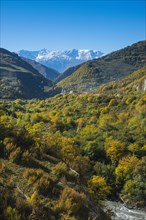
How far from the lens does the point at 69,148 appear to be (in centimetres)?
5206

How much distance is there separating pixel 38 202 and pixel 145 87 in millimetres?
127207

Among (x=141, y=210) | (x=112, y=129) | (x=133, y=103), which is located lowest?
(x=141, y=210)

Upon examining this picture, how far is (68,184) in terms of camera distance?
17828 millimetres

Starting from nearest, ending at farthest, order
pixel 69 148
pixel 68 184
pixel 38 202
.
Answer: pixel 38 202
pixel 68 184
pixel 69 148

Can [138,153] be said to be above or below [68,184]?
below

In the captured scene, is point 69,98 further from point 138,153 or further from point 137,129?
point 138,153

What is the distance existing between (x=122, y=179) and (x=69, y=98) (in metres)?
77.7

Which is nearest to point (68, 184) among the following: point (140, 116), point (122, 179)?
point (122, 179)

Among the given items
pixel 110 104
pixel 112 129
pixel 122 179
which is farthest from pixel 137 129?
pixel 110 104

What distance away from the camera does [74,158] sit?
31.8 metres

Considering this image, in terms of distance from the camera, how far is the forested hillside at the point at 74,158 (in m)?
15.1

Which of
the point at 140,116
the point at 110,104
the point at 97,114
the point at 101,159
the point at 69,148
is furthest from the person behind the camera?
the point at 110,104

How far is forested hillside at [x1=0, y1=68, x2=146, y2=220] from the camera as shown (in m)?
15.1

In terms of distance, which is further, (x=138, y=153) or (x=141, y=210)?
(x=138, y=153)
